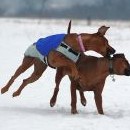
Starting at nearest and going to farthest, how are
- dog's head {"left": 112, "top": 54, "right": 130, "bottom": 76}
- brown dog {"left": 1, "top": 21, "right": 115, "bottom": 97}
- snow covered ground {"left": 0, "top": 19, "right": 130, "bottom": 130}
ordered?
1. snow covered ground {"left": 0, "top": 19, "right": 130, "bottom": 130}
2. brown dog {"left": 1, "top": 21, "right": 115, "bottom": 97}
3. dog's head {"left": 112, "top": 54, "right": 130, "bottom": 76}

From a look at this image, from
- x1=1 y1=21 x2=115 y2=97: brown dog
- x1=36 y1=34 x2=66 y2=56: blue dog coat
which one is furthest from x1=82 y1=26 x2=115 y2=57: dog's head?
x1=36 y1=34 x2=66 y2=56: blue dog coat

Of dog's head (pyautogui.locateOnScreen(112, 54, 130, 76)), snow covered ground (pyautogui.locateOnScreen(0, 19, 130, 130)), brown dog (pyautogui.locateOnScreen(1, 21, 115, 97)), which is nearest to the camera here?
snow covered ground (pyautogui.locateOnScreen(0, 19, 130, 130))

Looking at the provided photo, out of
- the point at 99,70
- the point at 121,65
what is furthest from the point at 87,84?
the point at 121,65

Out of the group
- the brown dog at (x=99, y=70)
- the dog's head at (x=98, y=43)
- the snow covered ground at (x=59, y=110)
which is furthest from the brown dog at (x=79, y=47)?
the snow covered ground at (x=59, y=110)

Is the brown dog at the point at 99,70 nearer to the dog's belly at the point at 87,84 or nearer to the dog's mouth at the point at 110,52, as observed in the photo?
the dog's belly at the point at 87,84

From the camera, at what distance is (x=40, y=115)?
9758mm

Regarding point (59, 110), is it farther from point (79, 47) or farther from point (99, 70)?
point (79, 47)

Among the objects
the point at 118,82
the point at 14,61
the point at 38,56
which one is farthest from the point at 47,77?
the point at 38,56

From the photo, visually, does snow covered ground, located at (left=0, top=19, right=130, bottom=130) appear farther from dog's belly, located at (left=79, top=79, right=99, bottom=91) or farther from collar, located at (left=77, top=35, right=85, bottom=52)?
collar, located at (left=77, top=35, right=85, bottom=52)

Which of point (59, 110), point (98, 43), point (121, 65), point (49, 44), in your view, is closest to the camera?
point (98, 43)

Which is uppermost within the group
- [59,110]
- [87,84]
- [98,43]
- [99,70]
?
[98,43]

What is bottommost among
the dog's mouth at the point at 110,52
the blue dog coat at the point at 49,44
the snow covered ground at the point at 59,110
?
the snow covered ground at the point at 59,110

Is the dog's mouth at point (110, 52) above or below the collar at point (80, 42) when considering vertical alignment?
below

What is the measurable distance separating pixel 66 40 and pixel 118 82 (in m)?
4.36
